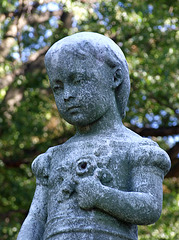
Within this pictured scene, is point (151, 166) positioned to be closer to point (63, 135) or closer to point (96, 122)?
point (96, 122)

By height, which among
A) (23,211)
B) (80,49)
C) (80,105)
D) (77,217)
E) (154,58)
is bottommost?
(23,211)

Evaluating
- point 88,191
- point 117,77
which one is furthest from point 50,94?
point 88,191

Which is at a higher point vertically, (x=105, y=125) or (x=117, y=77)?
(x=117, y=77)

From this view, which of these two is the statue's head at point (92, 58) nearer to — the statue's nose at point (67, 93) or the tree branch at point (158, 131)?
the statue's nose at point (67, 93)

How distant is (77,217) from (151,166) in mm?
832

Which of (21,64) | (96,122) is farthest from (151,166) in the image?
(21,64)

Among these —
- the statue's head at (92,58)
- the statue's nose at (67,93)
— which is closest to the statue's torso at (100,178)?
the statue's nose at (67,93)

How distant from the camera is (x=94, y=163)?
5539mm

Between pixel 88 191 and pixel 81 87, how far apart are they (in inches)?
42.3

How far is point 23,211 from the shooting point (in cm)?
1519

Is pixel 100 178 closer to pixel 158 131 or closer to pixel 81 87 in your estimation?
pixel 81 87

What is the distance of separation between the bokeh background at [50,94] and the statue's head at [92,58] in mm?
8579

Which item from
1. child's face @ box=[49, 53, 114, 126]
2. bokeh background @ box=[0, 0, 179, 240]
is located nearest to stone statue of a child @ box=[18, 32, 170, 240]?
child's face @ box=[49, 53, 114, 126]

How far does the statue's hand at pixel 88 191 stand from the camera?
17.4ft
